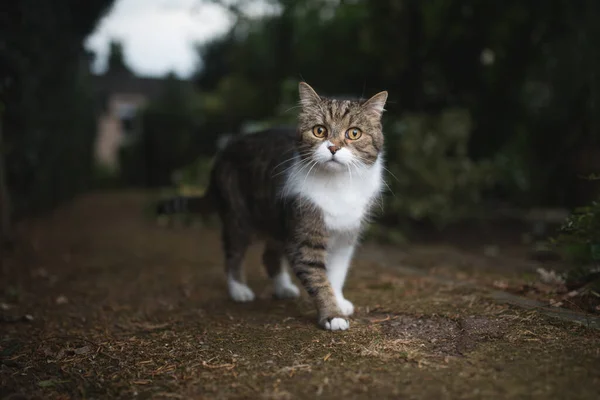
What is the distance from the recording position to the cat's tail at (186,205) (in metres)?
3.85

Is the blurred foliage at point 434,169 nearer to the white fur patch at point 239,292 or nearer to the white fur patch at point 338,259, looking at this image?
the white fur patch at point 239,292

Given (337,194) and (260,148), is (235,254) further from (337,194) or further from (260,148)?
(337,194)

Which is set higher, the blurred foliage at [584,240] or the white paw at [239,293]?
the blurred foliage at [584,240]

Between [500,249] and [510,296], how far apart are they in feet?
9.80

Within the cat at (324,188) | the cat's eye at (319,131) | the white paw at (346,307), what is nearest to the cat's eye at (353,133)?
the cat at (324,188)

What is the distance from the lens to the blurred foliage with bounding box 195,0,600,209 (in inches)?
253

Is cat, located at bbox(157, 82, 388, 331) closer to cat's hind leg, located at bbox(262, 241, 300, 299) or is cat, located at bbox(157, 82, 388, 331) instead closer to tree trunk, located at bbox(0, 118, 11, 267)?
cat's hind leg, located at bbox(262, 241, 300, 299)

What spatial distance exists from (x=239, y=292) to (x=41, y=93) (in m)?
5.52

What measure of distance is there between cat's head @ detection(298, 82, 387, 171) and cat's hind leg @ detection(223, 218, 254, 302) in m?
0.87

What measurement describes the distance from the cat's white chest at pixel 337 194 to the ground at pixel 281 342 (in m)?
0.54

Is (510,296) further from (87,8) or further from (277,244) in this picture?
(87,8)

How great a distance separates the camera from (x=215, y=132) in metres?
15.5

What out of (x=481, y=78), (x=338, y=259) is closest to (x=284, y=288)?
(x=338, y=259)

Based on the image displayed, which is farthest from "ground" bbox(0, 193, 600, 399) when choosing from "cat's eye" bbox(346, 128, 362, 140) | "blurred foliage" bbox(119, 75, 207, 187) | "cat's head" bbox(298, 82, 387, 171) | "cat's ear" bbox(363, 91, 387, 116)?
"blurred foliage" bbox(119, 75, 207, 187)
